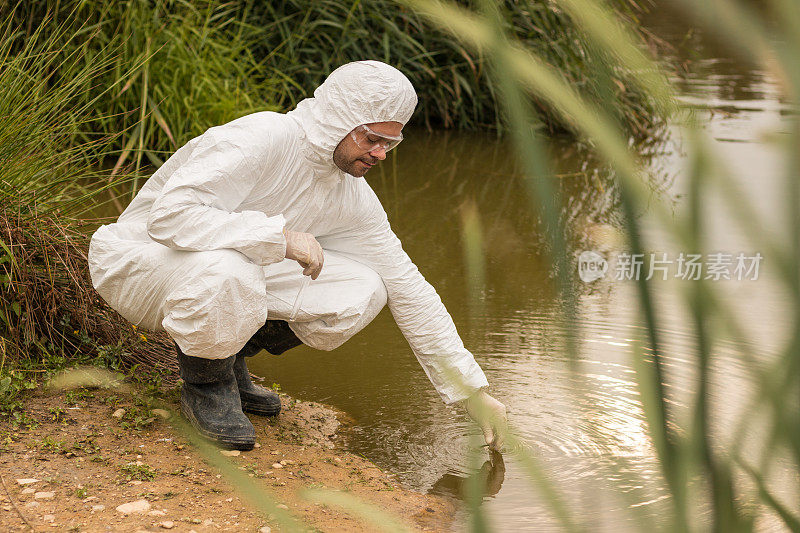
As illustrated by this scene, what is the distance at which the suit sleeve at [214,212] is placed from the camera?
8.07 ft

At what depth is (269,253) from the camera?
247 cm

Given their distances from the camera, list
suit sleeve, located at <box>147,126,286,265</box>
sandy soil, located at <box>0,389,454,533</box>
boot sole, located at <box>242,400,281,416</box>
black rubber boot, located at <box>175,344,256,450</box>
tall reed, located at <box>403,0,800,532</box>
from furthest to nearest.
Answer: boot sole, located at <box>242,400,281,416</box>
black rubber boot, located at <box>175,344,256,450</box>
suit sleeve, located at <box>147,126,286,265</box>
sandy soil, located at <box>0,389,454,533</box>
tall reed, located at <box>403,0,800,532</box>

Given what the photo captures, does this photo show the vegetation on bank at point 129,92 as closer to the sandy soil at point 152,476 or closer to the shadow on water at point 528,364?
the sandy soil at point 152,476

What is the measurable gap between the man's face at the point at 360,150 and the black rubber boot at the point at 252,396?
658 mm

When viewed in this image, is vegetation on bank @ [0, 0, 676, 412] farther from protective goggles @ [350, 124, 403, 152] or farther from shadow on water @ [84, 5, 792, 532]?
protective goggles @ [350, 124, 403, 152]

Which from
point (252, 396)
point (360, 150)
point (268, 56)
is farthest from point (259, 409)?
point (268, 56)

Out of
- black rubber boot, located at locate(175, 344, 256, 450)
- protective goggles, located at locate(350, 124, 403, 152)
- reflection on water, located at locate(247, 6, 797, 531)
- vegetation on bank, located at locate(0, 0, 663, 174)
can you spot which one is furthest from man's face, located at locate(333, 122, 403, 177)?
vegetation on bank, located at locate(0, 0, 663, 174)

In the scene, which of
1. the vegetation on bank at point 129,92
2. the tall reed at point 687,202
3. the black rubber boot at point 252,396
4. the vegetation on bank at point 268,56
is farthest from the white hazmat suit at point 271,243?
the vegetation on bank at point 268,56

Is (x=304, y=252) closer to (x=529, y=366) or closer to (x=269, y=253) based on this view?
(x=269, y=253)

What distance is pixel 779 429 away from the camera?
948mm

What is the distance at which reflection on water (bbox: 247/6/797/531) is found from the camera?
2650 mm

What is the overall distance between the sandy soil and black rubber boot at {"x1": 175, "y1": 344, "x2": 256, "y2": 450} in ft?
0.21

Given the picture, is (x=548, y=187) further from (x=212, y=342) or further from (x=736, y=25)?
(x=212, y=342)

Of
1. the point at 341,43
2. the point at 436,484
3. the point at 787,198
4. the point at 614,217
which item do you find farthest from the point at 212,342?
the point at 341,43
